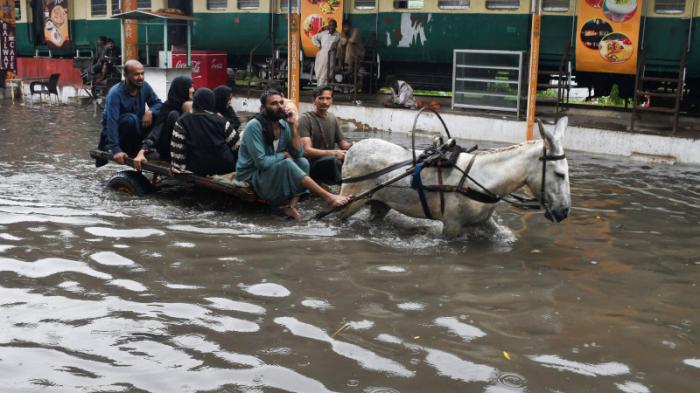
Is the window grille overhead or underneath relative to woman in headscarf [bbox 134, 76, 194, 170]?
overhead

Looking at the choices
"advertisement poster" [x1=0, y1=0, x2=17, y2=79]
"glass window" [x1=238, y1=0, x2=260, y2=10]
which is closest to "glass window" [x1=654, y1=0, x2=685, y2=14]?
"glass window" [x1=238, y1=0, x2=260, y2=10]

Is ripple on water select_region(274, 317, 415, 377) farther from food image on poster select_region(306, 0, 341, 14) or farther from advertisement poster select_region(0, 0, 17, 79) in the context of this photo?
advertisement poster select_region(0, 0, 17, 79)

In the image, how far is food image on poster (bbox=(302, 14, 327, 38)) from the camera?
20562 millimetres

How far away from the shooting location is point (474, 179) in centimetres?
755

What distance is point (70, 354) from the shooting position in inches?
202

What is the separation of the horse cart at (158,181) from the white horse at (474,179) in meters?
1.12

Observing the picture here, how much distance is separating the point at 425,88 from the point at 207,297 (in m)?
14.6

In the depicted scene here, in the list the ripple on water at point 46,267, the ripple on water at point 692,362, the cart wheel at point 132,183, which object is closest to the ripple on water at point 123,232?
the ripple on water at point 46,267

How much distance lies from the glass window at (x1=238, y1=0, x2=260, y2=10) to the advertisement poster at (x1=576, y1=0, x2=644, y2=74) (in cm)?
931

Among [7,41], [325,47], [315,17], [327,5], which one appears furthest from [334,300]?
[7,41]

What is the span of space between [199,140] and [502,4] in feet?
33.3

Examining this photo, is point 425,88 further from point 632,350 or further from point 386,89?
point 632,350

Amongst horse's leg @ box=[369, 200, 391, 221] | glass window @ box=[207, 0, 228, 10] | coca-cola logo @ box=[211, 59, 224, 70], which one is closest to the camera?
horse's leg @ box=[369, 200, 391, 221]

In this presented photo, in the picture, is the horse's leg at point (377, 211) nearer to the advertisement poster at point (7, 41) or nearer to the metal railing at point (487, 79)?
the metal railing at point (487, 79)
